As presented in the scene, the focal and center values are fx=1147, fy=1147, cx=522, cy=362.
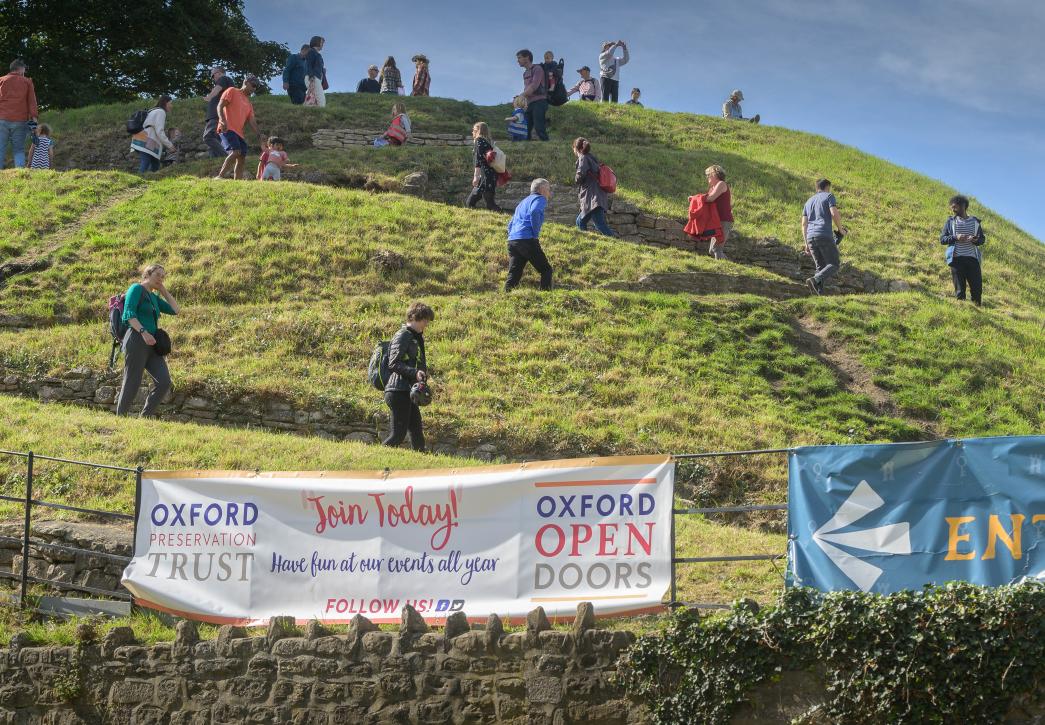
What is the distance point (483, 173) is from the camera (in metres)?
21.9

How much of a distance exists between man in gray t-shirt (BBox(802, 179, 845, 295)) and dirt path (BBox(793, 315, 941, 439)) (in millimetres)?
1145

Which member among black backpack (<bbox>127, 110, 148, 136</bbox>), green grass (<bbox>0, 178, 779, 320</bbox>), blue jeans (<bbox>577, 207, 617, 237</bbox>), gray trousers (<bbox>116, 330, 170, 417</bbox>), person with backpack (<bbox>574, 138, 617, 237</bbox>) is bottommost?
gray trousers (<bbox>116, 330, 170, 417</bbox>)

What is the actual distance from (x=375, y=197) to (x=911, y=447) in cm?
1578

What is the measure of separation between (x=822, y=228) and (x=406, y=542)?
12555 mm

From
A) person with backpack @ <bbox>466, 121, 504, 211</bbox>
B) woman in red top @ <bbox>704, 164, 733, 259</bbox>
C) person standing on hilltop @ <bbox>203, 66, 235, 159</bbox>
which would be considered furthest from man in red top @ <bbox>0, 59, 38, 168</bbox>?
woman in red top @ <bbox>704, 164, 733, 259</bbox>

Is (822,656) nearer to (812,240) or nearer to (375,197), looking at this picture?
(812,240)

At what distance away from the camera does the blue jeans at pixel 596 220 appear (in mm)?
21688

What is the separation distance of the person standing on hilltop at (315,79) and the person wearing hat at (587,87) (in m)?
8.83

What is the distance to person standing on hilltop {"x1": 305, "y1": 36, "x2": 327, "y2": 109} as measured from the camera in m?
30.7

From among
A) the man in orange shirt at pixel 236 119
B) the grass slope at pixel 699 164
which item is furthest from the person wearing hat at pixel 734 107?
the man in orange shirt at pixel 236 119

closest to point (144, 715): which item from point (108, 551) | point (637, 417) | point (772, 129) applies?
point (108, 551)

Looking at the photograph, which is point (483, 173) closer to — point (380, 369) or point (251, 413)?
point (251, 413)

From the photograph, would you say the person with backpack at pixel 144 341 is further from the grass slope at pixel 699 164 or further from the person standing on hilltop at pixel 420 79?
the person standing on hilltop at pixel 420 79

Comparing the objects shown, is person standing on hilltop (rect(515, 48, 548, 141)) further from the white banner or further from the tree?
the white banner
